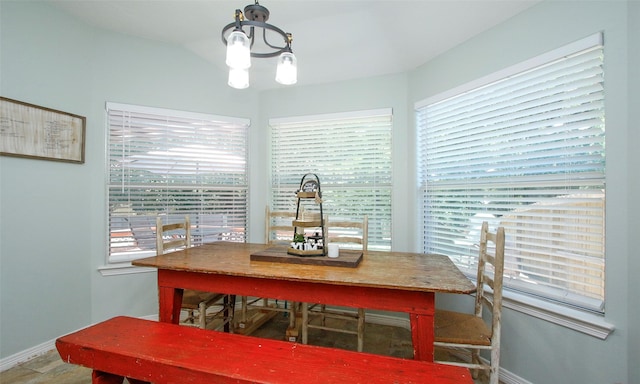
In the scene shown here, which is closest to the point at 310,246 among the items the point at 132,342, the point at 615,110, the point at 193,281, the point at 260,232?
the point at 193,281

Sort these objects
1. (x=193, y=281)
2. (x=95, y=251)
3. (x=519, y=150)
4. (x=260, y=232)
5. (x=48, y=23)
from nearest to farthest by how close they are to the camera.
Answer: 1. (x=193, y=281)
2. (x=519, y=150)
3. (x=48, y=23)
4. (x=95, y=251)
5. (x=260, y=232)

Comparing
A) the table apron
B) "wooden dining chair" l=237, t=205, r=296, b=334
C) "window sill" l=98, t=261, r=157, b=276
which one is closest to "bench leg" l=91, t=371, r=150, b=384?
the table apron

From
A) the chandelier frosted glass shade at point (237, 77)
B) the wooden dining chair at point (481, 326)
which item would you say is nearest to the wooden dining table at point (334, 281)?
the wooden dining chair at point (481, 326)

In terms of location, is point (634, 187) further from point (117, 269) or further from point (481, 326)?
point (117, 269)

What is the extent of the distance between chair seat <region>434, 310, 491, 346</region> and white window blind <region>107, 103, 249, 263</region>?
7.36ft

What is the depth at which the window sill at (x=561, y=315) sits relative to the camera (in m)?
1.48

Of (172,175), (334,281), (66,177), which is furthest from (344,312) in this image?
(66,177)

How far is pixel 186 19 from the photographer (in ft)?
7.76

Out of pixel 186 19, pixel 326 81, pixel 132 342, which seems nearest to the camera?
pixel 132 342

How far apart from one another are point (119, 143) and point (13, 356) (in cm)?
182

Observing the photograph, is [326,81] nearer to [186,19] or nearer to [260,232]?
[186,19]

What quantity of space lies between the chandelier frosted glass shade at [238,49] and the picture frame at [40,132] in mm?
1852

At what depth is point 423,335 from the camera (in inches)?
55.4

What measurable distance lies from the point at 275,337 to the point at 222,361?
143 centimetres
